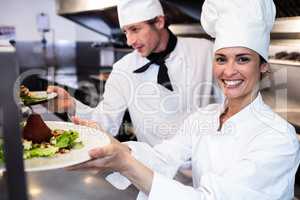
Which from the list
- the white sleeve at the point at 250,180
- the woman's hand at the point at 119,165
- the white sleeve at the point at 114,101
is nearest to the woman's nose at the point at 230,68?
the white sleeve at the point at 250,180

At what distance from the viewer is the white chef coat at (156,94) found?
1764 millimetres

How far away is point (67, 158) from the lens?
2.57 feet

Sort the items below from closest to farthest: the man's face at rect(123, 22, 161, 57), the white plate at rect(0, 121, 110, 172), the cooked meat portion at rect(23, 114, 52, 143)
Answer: the white plate at rect(0, 121, 110, 172) → the cooked meat portion at rect(23, 114, 52, 143) → the man's face at rect(123, 22, 161, 57)

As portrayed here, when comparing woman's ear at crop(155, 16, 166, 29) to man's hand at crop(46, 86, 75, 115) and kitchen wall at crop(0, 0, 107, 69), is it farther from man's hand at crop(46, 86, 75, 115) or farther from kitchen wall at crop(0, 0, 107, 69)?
kitchen wall at crop(0, 0, 107, 69)

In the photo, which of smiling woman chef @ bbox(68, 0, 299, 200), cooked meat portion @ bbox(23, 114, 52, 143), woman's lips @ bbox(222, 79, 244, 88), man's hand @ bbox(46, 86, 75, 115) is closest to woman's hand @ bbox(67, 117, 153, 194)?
smiling woman chef @ bbox(68, 0, 299, 200)

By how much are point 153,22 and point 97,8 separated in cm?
83

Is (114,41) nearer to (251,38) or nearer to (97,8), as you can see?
Answer: (97,8)

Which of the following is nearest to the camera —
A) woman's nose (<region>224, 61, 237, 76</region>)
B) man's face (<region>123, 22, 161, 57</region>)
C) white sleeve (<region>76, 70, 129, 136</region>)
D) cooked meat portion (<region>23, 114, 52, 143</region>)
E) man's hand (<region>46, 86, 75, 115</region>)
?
cooked meat portion (<region>23, 114, 52, 143</region>)

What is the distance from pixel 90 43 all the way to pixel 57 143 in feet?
13.4

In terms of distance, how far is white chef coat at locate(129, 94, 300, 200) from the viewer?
2.99 ft

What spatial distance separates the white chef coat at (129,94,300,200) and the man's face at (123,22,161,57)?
61 cm

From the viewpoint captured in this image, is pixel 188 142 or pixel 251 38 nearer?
pixel 251 38

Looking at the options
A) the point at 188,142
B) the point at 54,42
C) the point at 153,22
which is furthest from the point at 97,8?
the point at 54,42

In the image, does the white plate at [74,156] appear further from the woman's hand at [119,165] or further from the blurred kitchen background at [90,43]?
the blurred kitchen background at [90,43]
